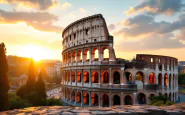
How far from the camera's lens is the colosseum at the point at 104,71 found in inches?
951

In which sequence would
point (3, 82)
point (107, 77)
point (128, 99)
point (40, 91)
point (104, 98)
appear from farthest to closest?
1. point (107, 77)
2. point (104, 98)
3. point (40, 91)
4. point (128, 99)
5. point (3, 82)

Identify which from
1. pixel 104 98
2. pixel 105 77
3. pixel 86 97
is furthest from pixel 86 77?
pixel 104 98

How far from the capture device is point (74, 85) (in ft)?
96.6

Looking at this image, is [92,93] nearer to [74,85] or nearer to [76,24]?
[74,85]

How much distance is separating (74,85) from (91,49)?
7.76 metres

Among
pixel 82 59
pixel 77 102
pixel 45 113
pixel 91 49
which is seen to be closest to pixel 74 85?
pixel 77 102

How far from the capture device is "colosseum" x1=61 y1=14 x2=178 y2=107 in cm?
2416

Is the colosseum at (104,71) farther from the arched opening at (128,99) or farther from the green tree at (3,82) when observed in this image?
the green tree at (3,82)

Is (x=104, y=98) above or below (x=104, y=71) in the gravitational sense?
below

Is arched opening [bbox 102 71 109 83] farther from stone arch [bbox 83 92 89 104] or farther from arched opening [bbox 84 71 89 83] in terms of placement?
stone arch [bbox 83 92 89 104]

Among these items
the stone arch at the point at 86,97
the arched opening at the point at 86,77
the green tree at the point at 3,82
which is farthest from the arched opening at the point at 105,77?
the green tree at the point at 3,82

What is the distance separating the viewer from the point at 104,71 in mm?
26203

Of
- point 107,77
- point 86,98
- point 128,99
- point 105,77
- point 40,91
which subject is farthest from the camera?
point 105,77

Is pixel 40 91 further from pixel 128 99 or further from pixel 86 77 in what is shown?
pixel 128 99
